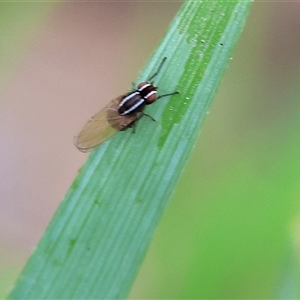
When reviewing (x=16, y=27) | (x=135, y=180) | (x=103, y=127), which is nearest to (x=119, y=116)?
(x=103, y=127)

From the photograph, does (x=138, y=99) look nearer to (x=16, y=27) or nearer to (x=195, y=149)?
(x=195, y=149)

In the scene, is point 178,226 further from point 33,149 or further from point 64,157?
point 33,149

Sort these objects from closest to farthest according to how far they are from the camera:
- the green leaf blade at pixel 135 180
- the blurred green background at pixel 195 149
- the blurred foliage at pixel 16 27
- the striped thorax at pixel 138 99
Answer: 1. the green leaf blade at pixel 135 180
2. the striped thorax at pixel 138 99
3. the blurred green background at pixel 195 149
4. the blurred foliage at pixel 16 27

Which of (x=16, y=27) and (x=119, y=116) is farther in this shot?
(x=16, y=27)

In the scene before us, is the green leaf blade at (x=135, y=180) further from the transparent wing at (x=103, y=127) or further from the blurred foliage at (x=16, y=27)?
the blurred foliage at (x=16, y=27)

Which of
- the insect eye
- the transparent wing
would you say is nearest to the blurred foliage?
the transparent wing

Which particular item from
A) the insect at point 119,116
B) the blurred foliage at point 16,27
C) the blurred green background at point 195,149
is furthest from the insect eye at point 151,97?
the blurred foliage at point 16,27
